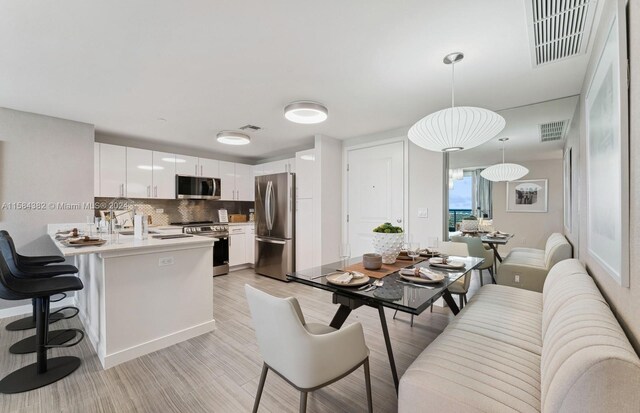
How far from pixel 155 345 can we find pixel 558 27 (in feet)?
12.4

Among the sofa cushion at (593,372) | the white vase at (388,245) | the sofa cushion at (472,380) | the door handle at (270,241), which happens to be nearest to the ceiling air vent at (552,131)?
the white vase at (388,245)

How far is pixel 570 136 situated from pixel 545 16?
1864 mm

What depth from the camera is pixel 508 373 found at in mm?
1232

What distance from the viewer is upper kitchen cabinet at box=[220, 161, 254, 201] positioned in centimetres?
539

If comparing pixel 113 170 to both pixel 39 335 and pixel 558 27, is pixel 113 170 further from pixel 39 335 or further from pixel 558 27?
pixel 558 27

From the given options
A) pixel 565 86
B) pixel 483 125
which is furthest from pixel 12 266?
pixel 565 86

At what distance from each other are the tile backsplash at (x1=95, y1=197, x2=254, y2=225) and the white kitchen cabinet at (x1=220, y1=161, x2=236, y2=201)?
0.44 meters

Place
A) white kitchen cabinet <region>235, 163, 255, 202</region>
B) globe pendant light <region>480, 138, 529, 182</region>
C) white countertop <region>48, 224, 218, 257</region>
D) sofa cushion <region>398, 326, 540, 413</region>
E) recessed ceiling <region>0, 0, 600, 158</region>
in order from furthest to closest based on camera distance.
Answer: white kitchen cabinet <region>235, 163, 255, 202</region>, globe pendant light <region>480, 138, 529, 182</region>, white countertop <region>48, 224, 218, 257</region>, recessed ceiling <region>0, 0, 600, 158</region>, sofa cushion <region>398, 326, 540, 413</region>

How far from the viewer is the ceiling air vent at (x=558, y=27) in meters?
1.44

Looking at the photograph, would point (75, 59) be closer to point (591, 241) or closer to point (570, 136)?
point (591, 241)

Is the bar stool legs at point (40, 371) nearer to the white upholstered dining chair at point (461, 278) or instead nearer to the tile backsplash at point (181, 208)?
the tile backsplash at point (181, 208)

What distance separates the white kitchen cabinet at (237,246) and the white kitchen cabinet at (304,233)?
1.36 metres

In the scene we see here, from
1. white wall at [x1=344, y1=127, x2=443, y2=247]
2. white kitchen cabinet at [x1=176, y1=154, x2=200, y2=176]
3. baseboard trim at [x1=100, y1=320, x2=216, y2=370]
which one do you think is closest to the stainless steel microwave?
white kitchen cabinet at [x1=176, y1=154, x2=200, y2=176]

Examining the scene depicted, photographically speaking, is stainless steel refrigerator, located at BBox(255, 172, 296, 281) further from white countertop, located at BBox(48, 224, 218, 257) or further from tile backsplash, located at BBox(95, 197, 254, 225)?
white countertop, located at BBox(48, 224, 218, 257)
